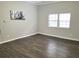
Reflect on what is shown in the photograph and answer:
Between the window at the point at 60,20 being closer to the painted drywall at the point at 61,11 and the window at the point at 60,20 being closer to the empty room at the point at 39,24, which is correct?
the empty room at the point at 39,24

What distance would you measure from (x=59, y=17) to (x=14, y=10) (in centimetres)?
303

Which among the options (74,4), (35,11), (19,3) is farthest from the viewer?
(35,11)

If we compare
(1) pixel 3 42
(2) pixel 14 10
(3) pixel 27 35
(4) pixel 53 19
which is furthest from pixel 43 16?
(1) pixel 3 42

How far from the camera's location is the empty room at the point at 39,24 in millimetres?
4244

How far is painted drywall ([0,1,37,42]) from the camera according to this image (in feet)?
14.3

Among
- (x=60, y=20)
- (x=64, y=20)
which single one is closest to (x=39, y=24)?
(x=60, y=20)

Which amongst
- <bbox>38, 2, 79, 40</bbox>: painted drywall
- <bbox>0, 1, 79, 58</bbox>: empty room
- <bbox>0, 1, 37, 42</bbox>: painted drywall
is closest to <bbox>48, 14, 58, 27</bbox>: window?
<bbox>0, 1, 79, 58</bbox>: empty room

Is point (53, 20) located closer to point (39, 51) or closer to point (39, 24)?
point (39, 24)

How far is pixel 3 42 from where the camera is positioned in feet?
14.3

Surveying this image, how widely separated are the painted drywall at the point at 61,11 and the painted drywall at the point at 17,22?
576mm

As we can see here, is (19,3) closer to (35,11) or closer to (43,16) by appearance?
(35,11)

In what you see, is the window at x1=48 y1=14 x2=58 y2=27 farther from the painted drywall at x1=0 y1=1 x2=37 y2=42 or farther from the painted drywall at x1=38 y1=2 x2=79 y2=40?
the painted drywall at x1=0 y1=1 x2=37 y2=42

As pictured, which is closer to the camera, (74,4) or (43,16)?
(74,4)

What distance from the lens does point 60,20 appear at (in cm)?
565
